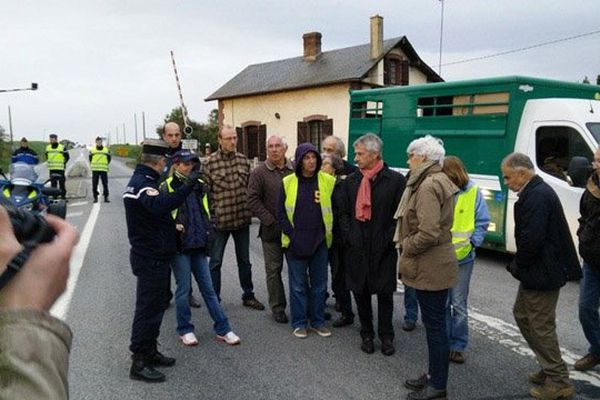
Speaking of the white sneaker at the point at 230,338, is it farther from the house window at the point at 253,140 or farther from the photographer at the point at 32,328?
A: the house window at the point at 253,140

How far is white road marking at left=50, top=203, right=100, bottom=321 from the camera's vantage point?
18.5 ft

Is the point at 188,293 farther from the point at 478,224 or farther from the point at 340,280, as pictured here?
the point at 478,224

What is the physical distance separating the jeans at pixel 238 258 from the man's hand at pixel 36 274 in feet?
16.5

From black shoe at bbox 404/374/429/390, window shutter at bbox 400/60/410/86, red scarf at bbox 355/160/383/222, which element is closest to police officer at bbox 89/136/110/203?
red scarf at bbox 355/160/383/222

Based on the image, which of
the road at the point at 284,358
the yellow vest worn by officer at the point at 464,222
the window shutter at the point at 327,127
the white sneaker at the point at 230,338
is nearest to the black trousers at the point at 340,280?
the road at the point at 284,358

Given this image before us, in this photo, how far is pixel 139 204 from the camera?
4.14m

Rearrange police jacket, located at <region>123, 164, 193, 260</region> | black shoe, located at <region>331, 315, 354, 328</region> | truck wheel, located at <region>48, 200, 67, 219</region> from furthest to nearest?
black shoe, located at <region>331, 315, 354, 328</region>, police jacket, located at <region>123, 164, 193, 260</region>, truck wheel, located at <region>48, 200, 67, 219</region>

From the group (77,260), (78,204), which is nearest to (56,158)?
(78,204)

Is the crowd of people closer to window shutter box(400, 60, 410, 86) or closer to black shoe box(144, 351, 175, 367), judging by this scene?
black shoe box(144, 351, 175, 367)

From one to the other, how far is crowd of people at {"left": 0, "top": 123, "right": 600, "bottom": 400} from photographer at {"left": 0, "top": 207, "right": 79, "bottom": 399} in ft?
10.1

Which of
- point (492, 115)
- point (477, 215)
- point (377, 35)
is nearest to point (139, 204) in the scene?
point (477, 215)

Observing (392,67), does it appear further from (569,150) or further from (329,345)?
(329,345)

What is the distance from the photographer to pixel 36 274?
94 centimetres

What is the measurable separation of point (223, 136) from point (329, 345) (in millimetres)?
2561
